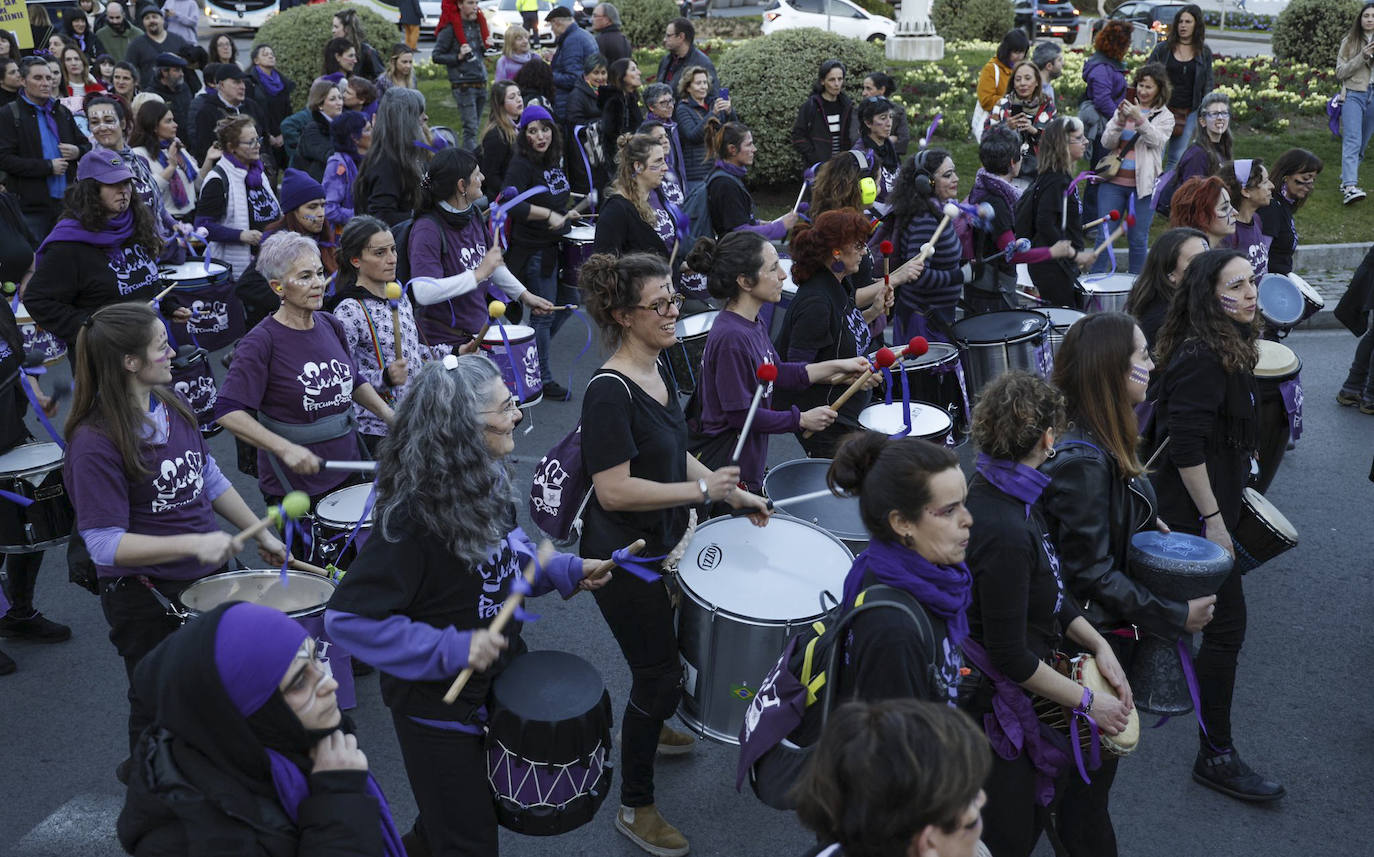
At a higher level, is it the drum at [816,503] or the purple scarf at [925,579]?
the purple scarf at [925,579]

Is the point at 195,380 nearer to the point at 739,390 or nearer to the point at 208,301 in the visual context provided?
the point at 208,301

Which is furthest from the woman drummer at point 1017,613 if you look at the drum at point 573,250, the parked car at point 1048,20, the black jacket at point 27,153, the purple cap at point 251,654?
the parked car at point 1048,20

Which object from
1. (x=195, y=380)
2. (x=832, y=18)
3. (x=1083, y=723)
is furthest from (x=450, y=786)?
(x=832, y=18)

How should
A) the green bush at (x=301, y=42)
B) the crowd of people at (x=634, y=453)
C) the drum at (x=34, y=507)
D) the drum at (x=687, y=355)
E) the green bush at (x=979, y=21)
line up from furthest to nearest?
1. the green bush at (x=979, y=21)
2. the green bush at (x=301, y=42)
3. the drum at (x=687, y=355)
4. the drum at (x=34, y=507)
5. the crowd of people at (x=634, y=453)

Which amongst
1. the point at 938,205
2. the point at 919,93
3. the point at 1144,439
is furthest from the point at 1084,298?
the point at 919,93

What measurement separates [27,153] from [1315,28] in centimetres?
1621

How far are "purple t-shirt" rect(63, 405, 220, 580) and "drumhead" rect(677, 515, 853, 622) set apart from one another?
172 centimetres

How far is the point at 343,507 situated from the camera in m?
4.88

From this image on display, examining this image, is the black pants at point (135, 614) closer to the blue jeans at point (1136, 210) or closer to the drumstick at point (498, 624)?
the drumstick at point (498, 624)

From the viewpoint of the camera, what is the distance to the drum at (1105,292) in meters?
7.75

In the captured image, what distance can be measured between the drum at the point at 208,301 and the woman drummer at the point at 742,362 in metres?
3.44

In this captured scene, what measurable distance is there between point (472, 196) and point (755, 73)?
23.9 ft

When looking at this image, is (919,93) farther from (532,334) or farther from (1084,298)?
(532,334)

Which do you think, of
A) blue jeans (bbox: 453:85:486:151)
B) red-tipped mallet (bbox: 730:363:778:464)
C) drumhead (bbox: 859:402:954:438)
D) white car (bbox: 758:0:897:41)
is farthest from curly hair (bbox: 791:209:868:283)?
white car (bbox: 758:0:897:41)
